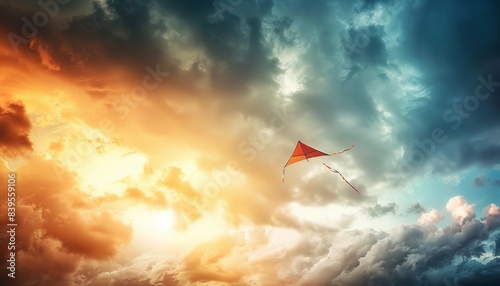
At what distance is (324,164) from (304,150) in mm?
2557

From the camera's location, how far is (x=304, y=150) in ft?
95.0

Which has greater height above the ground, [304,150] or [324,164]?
[304,150]

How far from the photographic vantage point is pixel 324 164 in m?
27.5
